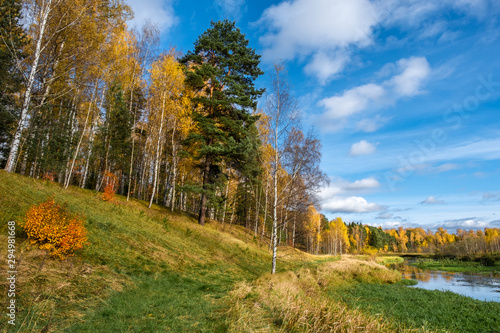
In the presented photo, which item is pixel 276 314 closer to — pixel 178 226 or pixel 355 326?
pixel 355 326

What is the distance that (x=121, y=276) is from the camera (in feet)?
24.1

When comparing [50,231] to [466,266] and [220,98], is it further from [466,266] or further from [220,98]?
[466,266]

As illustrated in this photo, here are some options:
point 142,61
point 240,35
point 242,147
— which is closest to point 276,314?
point 242,147

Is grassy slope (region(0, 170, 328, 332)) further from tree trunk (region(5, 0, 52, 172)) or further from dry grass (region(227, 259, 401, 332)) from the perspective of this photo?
tree trunk (region(5, 0, 52, 172))

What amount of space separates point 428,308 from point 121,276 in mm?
12179

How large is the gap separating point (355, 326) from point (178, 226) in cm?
1350

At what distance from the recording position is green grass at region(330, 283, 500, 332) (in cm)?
809

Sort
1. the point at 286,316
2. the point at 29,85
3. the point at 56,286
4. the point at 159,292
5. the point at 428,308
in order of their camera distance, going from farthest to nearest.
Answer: the point at 428,308 < the point at 29,85 < the point at 159,292 < the point at 56,286 < the point at 286,316

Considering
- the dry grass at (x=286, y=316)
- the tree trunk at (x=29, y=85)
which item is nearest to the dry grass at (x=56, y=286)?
the dry grass at (x=286, y=316)

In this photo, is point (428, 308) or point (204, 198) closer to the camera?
point (428, 308)

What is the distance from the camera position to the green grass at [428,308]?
319 inches

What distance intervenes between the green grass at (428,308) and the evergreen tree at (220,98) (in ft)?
37.9

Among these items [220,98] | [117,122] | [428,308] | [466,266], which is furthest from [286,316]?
[466,266]

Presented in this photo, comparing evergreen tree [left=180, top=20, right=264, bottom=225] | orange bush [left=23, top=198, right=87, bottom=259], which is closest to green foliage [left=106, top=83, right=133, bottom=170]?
evergreen tree [left=180, top=20, right=264, bottom=225]
